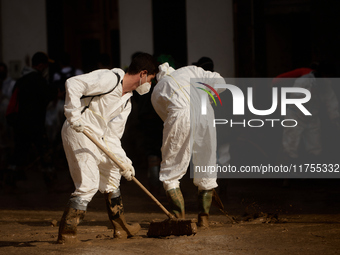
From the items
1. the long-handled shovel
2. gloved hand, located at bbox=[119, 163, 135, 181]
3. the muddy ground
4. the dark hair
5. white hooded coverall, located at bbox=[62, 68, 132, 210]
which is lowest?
the muddy ground

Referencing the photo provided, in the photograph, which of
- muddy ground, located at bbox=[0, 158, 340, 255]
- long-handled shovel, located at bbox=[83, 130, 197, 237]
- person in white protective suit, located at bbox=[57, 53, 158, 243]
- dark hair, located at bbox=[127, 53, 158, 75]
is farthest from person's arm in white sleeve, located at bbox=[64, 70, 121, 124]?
muddy ground, located at bbox=[0, 158, 340, 255]

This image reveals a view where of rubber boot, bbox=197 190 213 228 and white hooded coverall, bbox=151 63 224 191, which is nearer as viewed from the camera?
white hooded coverall, bbox=151 63 224 191

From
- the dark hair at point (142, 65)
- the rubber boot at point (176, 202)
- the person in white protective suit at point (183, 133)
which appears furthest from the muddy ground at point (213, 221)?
the dark hair at point (142, 65)

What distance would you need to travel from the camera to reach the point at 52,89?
886cm

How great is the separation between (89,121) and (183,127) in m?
0.99

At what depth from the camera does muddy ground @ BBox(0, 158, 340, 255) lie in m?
5.20

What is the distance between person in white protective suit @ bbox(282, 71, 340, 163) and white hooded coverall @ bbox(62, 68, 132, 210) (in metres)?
3.91

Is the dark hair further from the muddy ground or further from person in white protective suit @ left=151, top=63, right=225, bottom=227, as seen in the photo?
the muddy ground

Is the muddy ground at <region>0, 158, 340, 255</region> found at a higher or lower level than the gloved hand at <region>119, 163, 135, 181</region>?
lower

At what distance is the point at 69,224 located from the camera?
17.5 ft

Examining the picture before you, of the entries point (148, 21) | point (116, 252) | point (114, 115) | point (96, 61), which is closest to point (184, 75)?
point (114, 115)

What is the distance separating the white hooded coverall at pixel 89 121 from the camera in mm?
5195

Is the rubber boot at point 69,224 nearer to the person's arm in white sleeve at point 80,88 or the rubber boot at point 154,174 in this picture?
the person's arm in white sleeve at point 80,88

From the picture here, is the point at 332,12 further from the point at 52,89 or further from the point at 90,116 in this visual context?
the point at 90,116
